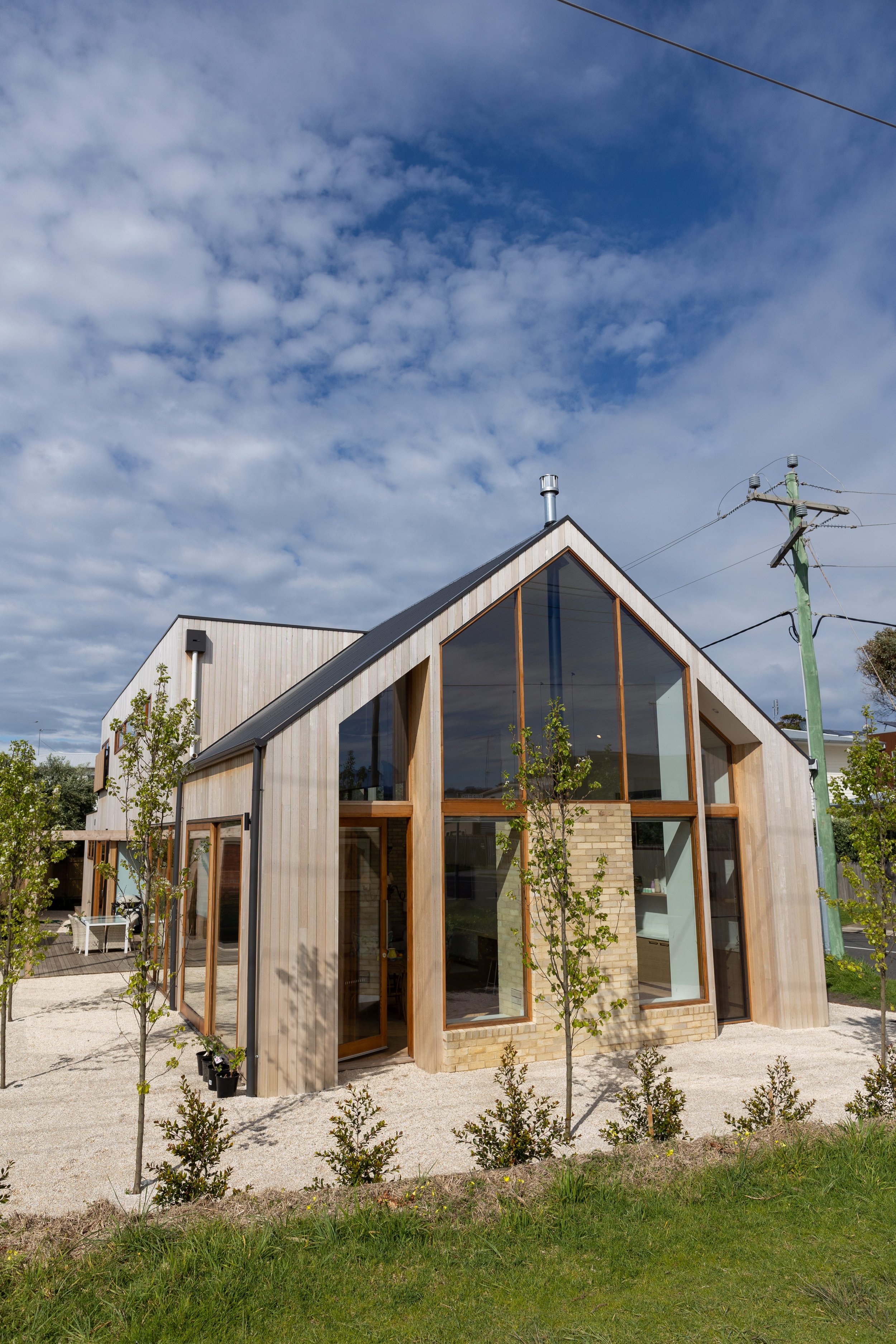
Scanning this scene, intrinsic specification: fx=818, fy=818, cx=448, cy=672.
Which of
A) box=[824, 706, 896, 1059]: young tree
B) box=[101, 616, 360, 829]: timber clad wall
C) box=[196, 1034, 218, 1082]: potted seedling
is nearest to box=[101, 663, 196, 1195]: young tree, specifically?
box=[196, 1034, 218, 1082]: potted seedling

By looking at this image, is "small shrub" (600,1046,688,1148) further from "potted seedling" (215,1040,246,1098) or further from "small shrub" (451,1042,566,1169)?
"potted seedling" (215,1040,246,1098)

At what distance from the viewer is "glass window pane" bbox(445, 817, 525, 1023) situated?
9.37 metres

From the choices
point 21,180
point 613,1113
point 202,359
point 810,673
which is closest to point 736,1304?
point 613,1113

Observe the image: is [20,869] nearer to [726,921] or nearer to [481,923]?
[481,923]

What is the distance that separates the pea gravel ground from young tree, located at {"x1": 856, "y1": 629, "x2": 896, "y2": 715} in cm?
3081

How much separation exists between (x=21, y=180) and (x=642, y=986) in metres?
11.1

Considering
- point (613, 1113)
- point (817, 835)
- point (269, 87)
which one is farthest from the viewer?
point (817, 835)

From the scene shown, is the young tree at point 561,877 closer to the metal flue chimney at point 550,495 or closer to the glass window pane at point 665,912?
the glass window pane at point 665,912

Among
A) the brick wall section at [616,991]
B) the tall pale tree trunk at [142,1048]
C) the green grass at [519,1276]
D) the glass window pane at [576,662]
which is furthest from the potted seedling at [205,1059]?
the glass window pane at [576,662]

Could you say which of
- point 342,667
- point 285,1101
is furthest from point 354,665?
point 285,1101

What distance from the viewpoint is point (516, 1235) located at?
4883 mm

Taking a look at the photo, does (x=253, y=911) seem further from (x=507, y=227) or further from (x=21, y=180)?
(x=507, y=227)

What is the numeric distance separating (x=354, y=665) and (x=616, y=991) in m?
5.30

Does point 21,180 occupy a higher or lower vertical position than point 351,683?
higher
